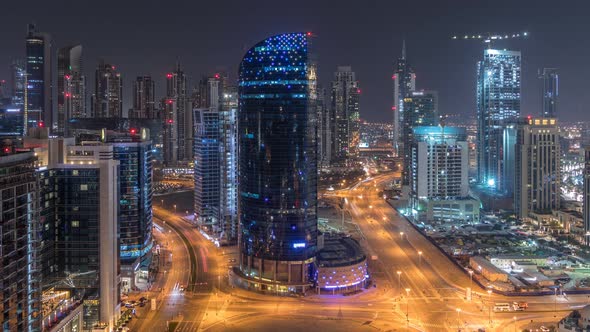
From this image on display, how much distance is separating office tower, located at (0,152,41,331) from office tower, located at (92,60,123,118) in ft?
274

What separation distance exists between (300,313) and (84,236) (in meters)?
11.7

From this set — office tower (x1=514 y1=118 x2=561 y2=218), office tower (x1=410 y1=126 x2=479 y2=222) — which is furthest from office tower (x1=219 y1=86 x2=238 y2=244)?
office tower (x1=514 y1=118 x2=561 y2=218)

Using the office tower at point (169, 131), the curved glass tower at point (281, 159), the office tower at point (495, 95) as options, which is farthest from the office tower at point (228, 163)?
the office tower at point (169, 131)

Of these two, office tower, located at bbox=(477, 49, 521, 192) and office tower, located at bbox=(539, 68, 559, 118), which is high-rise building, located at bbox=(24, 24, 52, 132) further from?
office tower, located at bbox=(539, 68, 559, 118)

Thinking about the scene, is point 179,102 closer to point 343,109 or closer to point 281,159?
point 343,109

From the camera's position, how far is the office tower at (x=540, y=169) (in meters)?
60.8

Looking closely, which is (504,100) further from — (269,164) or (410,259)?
(269,164)

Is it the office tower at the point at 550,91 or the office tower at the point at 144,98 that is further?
the office tower at the point at 144,98

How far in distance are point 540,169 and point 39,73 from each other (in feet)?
201

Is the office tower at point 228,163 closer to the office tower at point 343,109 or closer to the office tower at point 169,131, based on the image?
the office tower at point 169,131

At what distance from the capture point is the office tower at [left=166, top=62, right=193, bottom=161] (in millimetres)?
112375

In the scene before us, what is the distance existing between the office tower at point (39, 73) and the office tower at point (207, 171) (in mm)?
31573

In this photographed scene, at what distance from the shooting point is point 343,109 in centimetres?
11894

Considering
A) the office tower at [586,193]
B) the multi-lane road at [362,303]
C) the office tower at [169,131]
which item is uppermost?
the office tower at [169,131]
